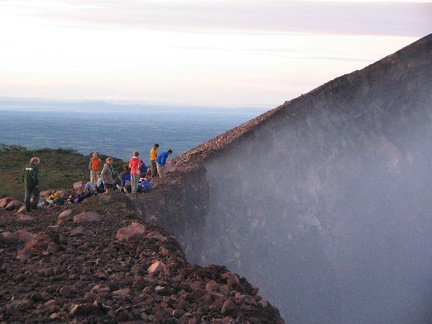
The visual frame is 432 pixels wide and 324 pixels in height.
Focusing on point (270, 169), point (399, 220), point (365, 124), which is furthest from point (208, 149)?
point (399, 220)

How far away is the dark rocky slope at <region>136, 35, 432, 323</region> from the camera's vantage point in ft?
111

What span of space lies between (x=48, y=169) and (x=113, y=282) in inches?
1090

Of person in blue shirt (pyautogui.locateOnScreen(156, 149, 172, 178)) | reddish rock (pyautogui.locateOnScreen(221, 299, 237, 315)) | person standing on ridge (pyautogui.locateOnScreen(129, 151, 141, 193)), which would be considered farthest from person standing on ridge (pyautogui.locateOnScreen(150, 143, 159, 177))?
reddish rock (pyautogui.locateOnScreen(221, 299, 237, 315))

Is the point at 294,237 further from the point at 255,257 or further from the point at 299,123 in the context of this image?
the point at 299,123

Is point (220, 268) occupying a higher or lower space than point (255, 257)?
higher

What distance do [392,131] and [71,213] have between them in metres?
24.0

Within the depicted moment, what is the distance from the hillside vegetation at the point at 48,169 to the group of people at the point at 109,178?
17.0 feet

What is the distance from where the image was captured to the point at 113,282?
43.6 feet

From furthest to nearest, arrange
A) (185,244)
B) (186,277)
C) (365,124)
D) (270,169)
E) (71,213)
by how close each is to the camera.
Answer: (365,124) → (270,169) → (185,244) → (71,213) → (186,277)

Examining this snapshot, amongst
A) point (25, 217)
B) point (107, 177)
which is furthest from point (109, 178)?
point (25, 217)

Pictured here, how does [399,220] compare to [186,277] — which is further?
[399,220]

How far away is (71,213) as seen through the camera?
70.5ft

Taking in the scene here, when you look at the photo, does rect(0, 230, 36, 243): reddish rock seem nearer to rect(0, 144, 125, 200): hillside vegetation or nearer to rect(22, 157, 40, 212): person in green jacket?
rect(22, 157, 40, 212): person in green jacket

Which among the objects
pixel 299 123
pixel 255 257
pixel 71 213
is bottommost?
pixel 255 257
